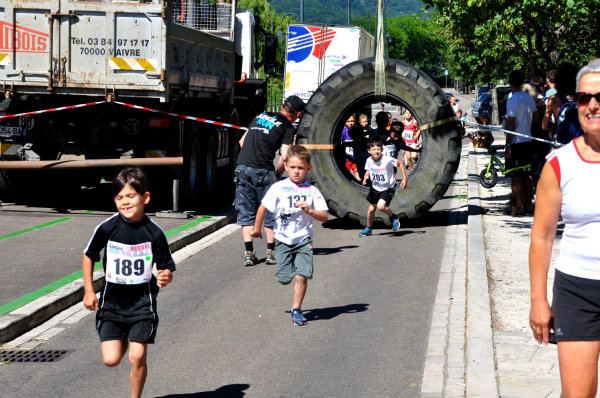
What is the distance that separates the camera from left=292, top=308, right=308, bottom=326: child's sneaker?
306 inches

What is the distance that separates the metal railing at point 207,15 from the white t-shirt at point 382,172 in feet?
19.0

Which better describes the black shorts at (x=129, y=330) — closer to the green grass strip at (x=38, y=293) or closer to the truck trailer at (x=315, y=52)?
the green grass strip at (x=38, y=293)

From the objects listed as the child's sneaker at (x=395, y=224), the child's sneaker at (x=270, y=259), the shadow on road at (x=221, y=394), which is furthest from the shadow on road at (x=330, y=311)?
the child's sneaker at (x=395, y=224)

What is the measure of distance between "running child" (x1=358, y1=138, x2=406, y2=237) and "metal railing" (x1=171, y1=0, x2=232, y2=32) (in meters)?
5.78

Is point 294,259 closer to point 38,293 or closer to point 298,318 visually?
point 298,318

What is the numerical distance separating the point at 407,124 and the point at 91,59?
10.2 meters

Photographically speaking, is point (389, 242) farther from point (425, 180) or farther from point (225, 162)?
point (225, 162)

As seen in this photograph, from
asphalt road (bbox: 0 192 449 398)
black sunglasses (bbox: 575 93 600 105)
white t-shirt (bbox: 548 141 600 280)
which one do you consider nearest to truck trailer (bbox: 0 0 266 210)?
asphalt road (bbox: 0 192 449 398)

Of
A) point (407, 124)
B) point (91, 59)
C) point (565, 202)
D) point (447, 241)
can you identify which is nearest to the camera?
point (565, 202)

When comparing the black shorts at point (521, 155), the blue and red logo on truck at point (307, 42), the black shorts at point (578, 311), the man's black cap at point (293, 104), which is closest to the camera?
the black shorts at point (578, 311)

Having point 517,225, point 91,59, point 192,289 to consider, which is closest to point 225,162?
point 91,59

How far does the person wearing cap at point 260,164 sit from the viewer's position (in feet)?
35.2

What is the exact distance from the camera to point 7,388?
599cm

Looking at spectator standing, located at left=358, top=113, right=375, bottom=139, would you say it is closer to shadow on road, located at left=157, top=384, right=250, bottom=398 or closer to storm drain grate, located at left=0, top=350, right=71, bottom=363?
storm drain grate, located at left=0, top=350, right=71, bottom=363
